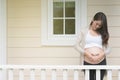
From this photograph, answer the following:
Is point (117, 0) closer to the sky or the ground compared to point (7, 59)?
closer to the sky

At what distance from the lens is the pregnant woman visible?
173 inches

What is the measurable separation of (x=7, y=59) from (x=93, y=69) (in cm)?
204

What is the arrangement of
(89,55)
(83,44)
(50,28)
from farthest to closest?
(50,28)
(83,44)
(89,55)

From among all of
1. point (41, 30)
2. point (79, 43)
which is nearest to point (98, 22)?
point (79, 43)

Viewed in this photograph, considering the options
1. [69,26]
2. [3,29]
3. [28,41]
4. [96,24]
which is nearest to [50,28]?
[69,26]

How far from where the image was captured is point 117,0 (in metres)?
5.45

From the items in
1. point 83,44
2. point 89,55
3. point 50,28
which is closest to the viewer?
point 89,55

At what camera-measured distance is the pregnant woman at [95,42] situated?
4.40 m

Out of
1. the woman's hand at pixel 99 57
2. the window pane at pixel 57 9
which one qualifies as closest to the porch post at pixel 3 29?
the window pane at pixel 57 9

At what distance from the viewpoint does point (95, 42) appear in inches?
175

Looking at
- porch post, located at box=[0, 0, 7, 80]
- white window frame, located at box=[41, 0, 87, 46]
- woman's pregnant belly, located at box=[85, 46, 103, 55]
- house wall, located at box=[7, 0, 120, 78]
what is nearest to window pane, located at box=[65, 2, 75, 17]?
white window frame, located at box=[41, 0, 87, 46]

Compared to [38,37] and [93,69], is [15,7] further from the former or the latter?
[93,69]

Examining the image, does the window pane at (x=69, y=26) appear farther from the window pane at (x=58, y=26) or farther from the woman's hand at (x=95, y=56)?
the woman's hand at (x=95, y=56)

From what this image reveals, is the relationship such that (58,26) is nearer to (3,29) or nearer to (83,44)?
(3,29)
